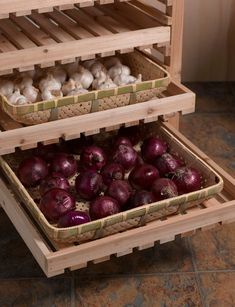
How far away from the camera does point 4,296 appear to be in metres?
1.66

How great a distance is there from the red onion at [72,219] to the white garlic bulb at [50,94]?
30 centimetres

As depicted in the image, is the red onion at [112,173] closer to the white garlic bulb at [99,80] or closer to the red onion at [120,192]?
the red onion at [120,192]

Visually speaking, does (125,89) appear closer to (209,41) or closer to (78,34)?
(78,34)

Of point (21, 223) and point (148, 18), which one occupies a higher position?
point (148, 18)

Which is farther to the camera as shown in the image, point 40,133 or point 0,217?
point 0,217

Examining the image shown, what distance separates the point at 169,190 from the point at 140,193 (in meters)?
0.07

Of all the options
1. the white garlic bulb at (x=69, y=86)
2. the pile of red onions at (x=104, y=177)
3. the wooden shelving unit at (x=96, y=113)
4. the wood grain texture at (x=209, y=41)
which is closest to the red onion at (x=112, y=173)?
the pile of red onions at (x=104, y=177)

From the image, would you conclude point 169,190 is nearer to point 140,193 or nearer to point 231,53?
point 140,193

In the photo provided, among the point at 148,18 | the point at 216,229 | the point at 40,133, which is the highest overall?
the point at 148,18

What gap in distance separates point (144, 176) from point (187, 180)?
0.11m

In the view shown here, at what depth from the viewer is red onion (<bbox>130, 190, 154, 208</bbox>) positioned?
161cm

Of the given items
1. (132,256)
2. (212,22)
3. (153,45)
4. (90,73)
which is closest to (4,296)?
(132,256)

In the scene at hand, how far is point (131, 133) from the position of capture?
1900 millimetres

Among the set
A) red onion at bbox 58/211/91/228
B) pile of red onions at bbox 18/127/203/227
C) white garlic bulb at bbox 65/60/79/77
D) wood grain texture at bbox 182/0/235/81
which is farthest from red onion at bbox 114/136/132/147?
wood grain texture at bbox 182/0/235/81
